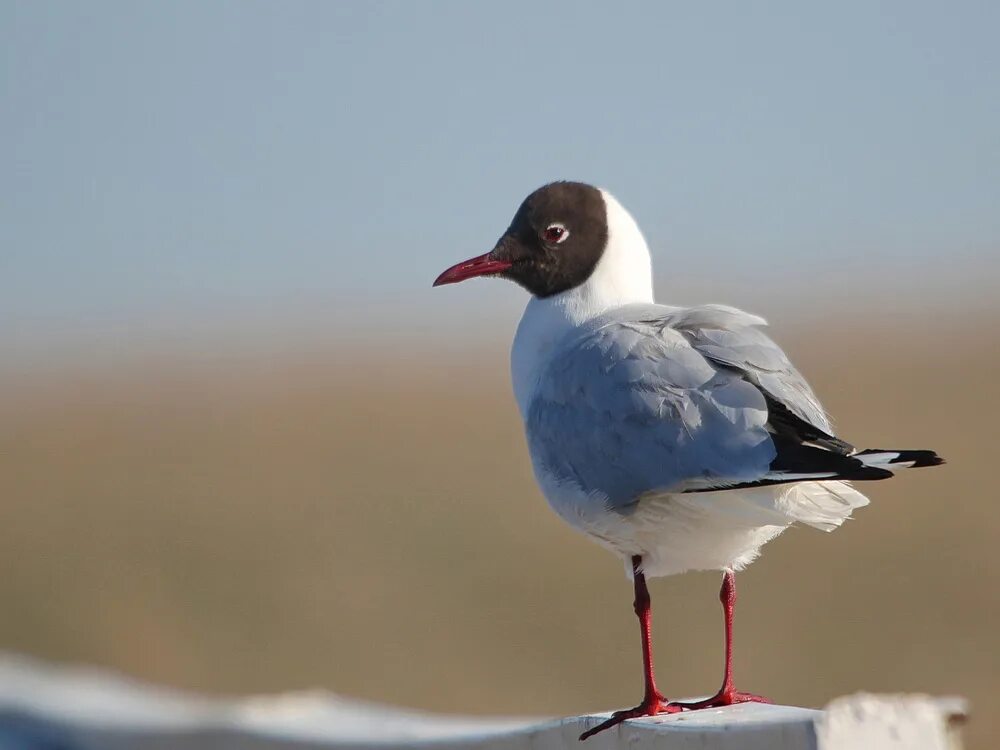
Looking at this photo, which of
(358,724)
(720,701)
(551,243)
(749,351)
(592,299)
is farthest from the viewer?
(551,243)

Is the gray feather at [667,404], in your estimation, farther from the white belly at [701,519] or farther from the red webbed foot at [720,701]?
the red webbed foot at [720,701]

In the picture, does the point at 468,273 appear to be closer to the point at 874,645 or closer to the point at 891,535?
the point at 874,645

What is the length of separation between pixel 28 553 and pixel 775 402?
38.7 ft

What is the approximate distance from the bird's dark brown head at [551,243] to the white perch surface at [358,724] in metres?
1.31

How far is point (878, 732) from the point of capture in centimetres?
259

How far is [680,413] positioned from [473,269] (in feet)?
4.74

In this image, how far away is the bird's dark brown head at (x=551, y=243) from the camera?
4625 millimetres

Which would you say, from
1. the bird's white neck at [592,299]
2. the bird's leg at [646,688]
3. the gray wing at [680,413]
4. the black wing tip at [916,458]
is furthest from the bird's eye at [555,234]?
the black wing tip at [916,458]

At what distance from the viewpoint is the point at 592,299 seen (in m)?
4.53

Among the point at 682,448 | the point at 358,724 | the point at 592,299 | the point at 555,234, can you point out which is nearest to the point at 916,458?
the point at 682,448

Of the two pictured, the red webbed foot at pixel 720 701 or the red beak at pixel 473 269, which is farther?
the red beak at pixel 473 269

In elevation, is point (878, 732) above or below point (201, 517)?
above

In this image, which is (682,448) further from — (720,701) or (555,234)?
(555,234)

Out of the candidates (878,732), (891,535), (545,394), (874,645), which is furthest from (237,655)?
(878,732)
